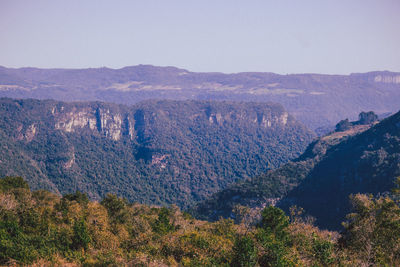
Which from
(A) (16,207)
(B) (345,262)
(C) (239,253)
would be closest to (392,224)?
(B) (345,262)

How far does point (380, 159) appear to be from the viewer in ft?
368

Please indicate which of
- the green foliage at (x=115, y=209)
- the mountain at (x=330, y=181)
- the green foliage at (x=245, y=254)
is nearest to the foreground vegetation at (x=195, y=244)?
the green foliage at (x=245, y=254)

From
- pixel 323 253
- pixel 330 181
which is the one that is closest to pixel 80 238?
pixel 323 253

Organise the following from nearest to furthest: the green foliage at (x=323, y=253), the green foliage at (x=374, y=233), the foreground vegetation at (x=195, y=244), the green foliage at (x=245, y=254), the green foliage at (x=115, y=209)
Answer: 1. the green foliage at (x=245, y=254)
2. the foreground vegetation at (x=195, y=244)
3. the green foliage at (x=323, y=253)
4. the green foliage at (x=374, y=233)
5. the green foliage at (x=115, y=209)

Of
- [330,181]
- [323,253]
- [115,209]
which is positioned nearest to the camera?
[323,253]

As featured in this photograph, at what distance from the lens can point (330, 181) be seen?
12350cm

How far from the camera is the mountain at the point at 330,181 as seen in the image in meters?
103

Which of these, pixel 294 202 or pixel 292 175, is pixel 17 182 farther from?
pixel 292 175

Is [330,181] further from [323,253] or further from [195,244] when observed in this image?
[195,244]

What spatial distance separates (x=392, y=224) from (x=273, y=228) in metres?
13.5

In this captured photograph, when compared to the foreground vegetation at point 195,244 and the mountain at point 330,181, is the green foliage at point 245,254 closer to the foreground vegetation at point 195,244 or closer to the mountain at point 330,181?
the foreground vegetation at point 195,244

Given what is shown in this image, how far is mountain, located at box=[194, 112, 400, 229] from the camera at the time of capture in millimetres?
103438

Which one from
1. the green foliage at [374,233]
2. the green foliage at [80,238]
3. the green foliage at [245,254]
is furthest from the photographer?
the green foliage at [80,238]

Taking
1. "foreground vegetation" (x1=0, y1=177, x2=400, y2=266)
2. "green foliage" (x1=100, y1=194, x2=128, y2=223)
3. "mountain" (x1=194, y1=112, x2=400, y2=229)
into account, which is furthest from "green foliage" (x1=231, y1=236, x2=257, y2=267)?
"mountain" (x1=194, y1=112, x2=400, y2=229)
